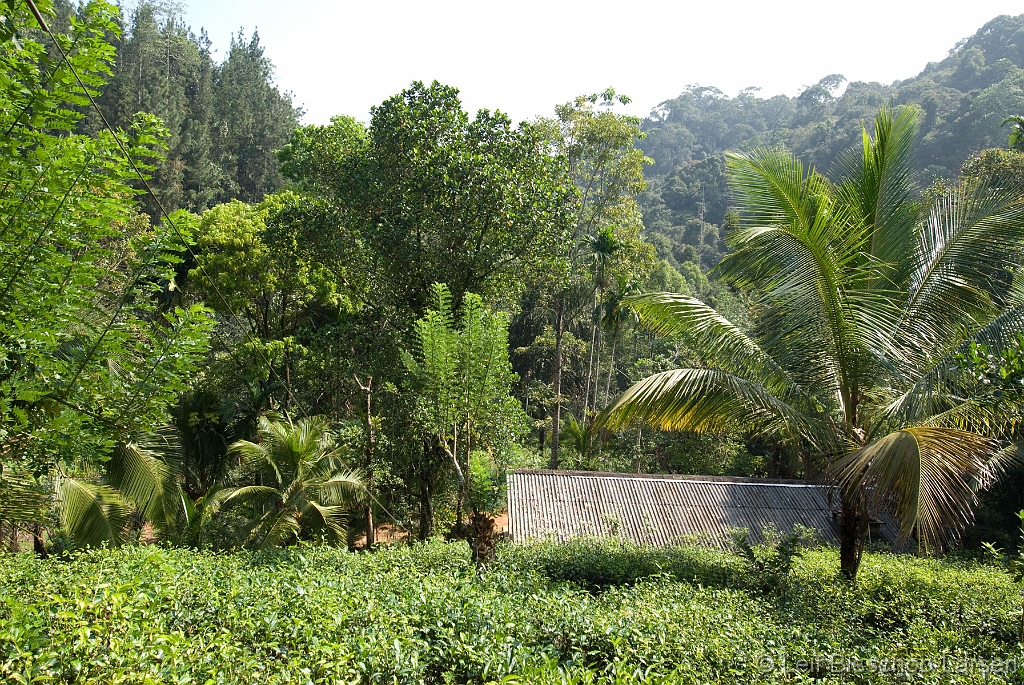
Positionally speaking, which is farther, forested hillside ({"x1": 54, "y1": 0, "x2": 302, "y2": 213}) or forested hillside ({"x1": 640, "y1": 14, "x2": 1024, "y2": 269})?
forested hillside ({"x1": 640, "y1": 14, "x2": 1024, "y2": 269})

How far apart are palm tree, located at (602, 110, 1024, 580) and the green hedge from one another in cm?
125

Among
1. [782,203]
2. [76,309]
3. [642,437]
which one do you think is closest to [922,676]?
[782,203]

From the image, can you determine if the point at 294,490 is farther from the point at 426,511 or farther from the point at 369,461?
the point at 426,511

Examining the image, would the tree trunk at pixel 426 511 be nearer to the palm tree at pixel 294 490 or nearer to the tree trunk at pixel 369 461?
the tree trunk at pixel 369 461

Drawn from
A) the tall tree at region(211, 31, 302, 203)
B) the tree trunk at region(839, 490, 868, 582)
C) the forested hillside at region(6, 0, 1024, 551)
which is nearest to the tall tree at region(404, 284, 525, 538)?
the forested hillside at region(6, 0, 1024, 551)

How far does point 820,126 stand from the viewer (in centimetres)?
5688

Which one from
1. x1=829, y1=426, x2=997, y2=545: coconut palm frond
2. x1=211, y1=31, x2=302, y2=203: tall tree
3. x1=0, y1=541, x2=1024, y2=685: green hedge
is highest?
x1=211, y1=31, x2=302, y2=203: tall tree

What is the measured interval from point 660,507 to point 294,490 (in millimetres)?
6509

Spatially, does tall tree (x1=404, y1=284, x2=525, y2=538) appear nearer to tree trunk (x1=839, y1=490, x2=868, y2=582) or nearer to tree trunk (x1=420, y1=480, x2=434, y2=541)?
tree trunk (x1=420, y1=480, x2=434, y2=541)

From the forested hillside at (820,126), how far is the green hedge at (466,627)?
2280 centimetres

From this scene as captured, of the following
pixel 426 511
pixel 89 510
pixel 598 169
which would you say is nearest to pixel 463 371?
pixel 426 511

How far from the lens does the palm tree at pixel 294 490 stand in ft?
36.8

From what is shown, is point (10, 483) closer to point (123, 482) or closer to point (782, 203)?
point (123, 482)

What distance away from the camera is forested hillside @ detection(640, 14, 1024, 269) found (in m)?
43.0
